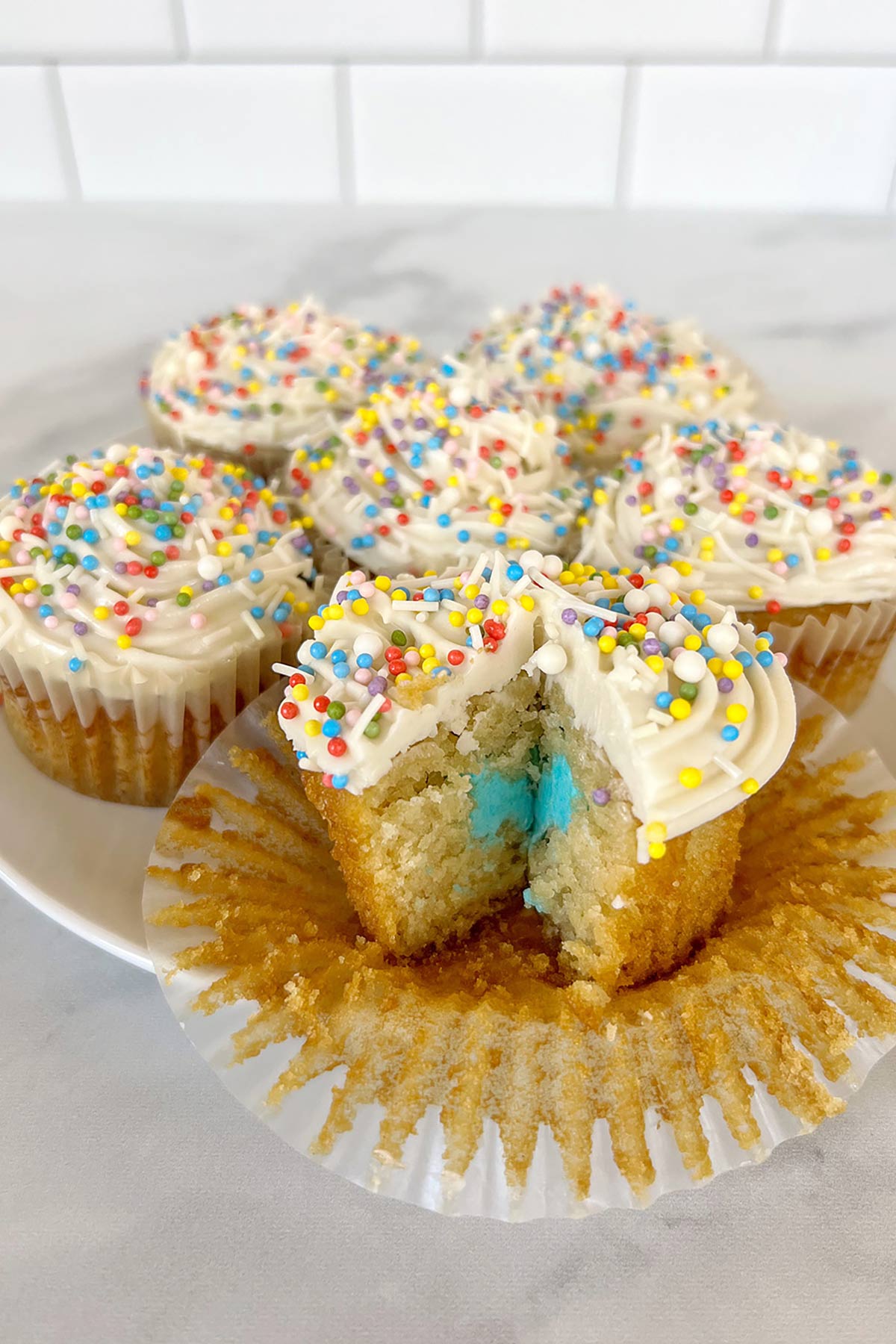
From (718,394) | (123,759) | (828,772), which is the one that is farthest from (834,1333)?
(718,394)

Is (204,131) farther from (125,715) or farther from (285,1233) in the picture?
(285,1233)

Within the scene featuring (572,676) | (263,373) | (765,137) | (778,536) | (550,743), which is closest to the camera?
(572,676)

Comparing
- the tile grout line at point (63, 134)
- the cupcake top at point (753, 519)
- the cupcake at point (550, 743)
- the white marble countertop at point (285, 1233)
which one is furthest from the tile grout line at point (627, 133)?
the white marble countertop at point (285, 1233)

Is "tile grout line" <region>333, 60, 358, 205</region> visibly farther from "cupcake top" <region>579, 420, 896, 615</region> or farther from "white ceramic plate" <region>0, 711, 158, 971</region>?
"white ceramic plate" <region>0, 711, 158, 971</region>

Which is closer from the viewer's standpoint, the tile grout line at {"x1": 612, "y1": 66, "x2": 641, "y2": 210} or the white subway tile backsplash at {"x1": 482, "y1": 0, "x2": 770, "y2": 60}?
the white subway tile backsplash at {"x1": 482, "y1": 0, "x2": 770, "y2": 60}

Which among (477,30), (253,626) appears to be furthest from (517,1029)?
(477,30)

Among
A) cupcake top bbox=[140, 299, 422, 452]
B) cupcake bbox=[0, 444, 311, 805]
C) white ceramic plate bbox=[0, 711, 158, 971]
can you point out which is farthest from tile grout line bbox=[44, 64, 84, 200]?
white ceramic plate bbox=[0, 711, 158, 971]

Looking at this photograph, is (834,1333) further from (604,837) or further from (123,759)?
(123,759)
